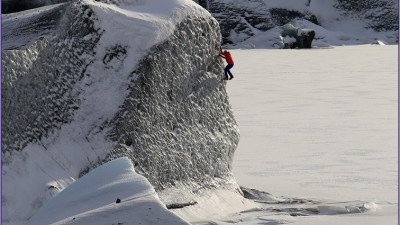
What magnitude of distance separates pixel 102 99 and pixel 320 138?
356 centimetres

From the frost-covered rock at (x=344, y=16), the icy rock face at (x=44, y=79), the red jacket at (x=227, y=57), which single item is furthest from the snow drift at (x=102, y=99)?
the frost-covered rock at (x=344, y=16)

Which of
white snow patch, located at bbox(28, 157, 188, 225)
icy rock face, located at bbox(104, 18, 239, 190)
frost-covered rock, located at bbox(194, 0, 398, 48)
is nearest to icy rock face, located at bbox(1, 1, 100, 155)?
icy rock face, located at bbox(104, 18, 239, 190)

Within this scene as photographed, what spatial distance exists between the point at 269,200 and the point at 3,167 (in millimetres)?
1756

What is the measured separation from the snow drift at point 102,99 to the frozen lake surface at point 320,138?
50cm

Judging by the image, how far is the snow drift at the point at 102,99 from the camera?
361 centimetres

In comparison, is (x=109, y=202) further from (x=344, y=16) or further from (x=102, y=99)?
(x=344, y=16)

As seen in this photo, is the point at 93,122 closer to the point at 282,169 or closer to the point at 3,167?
the point at 3,167

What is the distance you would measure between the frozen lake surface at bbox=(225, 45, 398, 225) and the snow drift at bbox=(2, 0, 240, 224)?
1.63 ft

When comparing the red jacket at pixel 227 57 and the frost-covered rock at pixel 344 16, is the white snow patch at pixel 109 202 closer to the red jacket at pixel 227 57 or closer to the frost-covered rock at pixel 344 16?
the red jacket at pixel 227 57

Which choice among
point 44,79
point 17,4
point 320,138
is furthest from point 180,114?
point 17,4

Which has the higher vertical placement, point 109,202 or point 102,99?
point 109,202

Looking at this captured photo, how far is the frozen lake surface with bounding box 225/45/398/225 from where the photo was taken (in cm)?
486

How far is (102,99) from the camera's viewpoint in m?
3.85

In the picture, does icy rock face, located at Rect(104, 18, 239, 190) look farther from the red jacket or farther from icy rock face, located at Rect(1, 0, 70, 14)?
icy rock face, located at Rect(1, 0, 70, 14)
